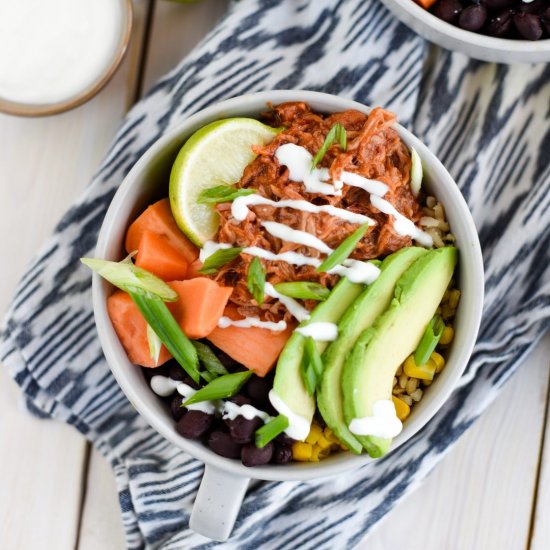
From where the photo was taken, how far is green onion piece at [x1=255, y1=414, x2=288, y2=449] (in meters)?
1.39

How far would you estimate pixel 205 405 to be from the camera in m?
1.47

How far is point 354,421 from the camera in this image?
4.52 ft

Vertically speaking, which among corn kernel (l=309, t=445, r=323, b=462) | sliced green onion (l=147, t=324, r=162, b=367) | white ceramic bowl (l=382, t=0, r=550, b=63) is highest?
white ceramic bowl (l=382, t=0, r=550, b=63)

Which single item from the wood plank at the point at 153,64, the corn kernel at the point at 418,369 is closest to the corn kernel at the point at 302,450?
the corn kernel at the point at 418,369

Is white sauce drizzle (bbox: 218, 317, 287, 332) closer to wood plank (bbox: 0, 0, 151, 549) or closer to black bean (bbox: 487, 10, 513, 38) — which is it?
wood plank (bbox: 0, 0, 151, 549)

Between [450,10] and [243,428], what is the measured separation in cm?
86

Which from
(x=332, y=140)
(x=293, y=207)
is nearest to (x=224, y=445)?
(x=293, y=207)

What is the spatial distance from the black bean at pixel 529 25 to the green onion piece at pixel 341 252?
21.0 inches

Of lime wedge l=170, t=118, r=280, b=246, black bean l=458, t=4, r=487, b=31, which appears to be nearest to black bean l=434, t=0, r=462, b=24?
black bean l=458, t=4, r=487, b=31

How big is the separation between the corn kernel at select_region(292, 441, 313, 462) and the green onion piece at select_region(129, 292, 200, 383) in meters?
0.20

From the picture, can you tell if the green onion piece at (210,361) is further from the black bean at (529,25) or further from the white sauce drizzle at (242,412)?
the black bean at (529,25)

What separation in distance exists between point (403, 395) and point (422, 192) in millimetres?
356

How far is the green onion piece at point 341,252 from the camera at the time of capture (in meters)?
1.39

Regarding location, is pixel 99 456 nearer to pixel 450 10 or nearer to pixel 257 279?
pixel 257 279
